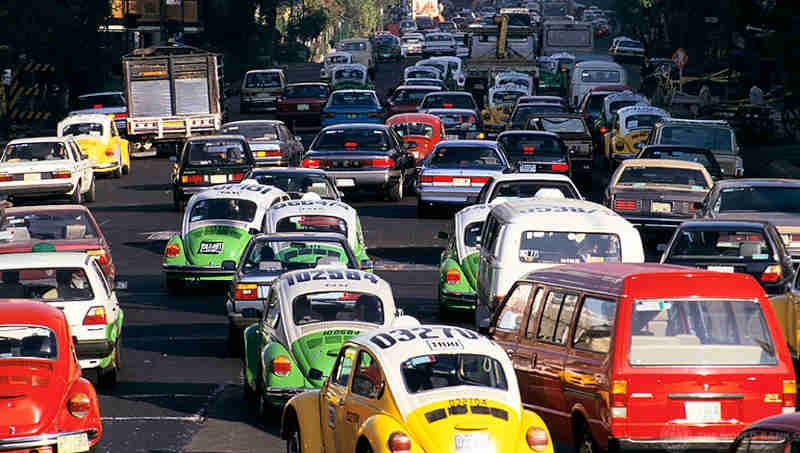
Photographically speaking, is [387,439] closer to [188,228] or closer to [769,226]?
[769,226]

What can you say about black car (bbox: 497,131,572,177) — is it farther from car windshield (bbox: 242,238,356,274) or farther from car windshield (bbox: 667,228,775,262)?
car windshield (bbox: 242,238,356,274)

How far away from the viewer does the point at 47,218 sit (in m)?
23.0

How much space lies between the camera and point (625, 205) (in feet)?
87.3

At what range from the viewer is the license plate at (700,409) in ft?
36.8

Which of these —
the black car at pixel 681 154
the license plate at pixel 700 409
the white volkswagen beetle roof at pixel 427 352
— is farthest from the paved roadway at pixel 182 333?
the black car at pixel 681 154

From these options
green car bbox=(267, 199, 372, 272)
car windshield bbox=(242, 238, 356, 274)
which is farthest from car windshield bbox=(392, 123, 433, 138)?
car windshield bbox=(242, 238, 356, 274)

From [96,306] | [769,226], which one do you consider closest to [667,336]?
[96,306]

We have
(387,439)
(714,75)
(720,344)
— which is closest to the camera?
(387,439)

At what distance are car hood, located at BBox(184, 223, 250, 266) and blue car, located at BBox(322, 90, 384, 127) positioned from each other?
22.0m

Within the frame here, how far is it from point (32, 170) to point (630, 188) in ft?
46.9

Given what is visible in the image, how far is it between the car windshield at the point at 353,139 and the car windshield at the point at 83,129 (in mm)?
8956

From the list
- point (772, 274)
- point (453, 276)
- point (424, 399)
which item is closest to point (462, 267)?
point (453, 276)

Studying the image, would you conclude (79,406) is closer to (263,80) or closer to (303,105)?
(303,105)

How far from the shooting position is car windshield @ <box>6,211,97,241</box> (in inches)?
880
